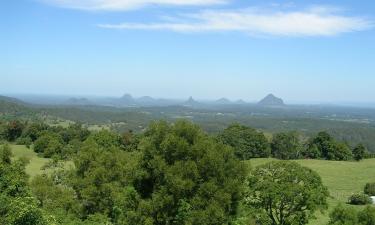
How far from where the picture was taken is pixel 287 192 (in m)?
31.7

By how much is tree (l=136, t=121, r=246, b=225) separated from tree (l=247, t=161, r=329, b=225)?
1.54 metres

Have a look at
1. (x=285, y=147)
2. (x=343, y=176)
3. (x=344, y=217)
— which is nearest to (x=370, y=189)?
(x=343, y=176)

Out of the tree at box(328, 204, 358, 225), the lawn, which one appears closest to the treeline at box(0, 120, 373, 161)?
the lawn

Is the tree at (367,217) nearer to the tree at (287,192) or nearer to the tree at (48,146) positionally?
the tree at (287,192)

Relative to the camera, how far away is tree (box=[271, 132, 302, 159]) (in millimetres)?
106738

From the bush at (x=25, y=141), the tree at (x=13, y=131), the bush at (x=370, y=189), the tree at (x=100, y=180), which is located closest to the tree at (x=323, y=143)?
the bush at (x=370, y=189)

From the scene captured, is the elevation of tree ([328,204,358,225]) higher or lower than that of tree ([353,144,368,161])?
higher

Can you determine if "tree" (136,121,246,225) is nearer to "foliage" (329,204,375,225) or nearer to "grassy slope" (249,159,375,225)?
"foliage" (329,204,375,225)

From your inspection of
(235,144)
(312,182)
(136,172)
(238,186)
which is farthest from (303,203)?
(235,144)

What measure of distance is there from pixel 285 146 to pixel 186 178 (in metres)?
79.7

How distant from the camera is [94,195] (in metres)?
41.0

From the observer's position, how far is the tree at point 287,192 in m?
32.2

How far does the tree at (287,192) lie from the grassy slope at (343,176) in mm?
23089

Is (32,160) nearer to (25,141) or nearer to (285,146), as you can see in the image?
(25,141)
